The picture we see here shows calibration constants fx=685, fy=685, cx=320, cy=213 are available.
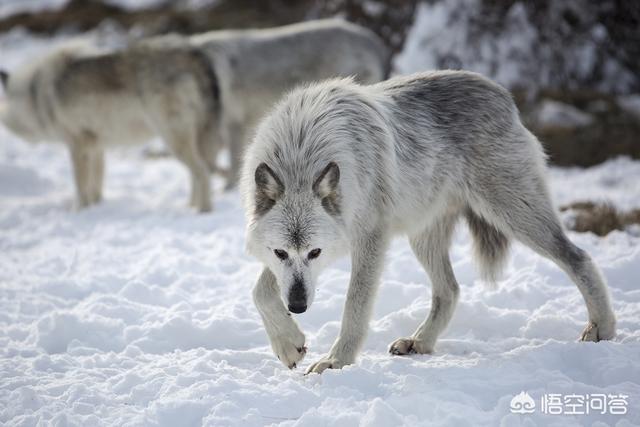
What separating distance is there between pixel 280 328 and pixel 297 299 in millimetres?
448

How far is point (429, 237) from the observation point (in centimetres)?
486

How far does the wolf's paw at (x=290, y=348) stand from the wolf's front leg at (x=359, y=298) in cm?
15

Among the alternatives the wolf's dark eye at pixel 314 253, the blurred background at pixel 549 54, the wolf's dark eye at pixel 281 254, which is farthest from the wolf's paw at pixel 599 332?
the blurred background at pixel 549 54

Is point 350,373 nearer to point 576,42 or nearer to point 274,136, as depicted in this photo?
point 274,136

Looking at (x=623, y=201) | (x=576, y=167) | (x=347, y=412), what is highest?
(x=576, y=167)

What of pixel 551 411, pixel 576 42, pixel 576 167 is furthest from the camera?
pixel 576 42

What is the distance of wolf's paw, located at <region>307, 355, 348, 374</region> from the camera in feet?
13.0

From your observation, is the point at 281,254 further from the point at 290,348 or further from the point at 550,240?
the point at 550,240

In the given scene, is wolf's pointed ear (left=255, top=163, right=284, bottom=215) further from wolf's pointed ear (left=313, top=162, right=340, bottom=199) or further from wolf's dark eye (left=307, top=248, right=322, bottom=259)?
wolf's dark eye (left=307, top=248, right=322, bottom=259)

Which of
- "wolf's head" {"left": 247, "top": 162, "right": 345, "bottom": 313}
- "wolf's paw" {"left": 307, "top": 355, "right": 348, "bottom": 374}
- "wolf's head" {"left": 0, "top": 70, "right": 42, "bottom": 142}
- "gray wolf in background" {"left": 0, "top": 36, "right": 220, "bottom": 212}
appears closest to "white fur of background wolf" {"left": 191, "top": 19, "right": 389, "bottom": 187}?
"gray wolf in background" {"left": 0, "top": 36, "right": 220, "bottom": 212}

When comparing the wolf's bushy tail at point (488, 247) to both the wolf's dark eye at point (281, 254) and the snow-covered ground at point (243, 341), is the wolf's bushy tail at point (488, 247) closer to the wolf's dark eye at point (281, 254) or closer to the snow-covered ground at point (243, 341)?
the snow-covered ground at point (243, 341)

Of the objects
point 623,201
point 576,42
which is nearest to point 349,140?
point 623,201

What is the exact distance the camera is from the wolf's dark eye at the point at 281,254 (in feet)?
12.8

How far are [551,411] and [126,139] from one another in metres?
7.74
